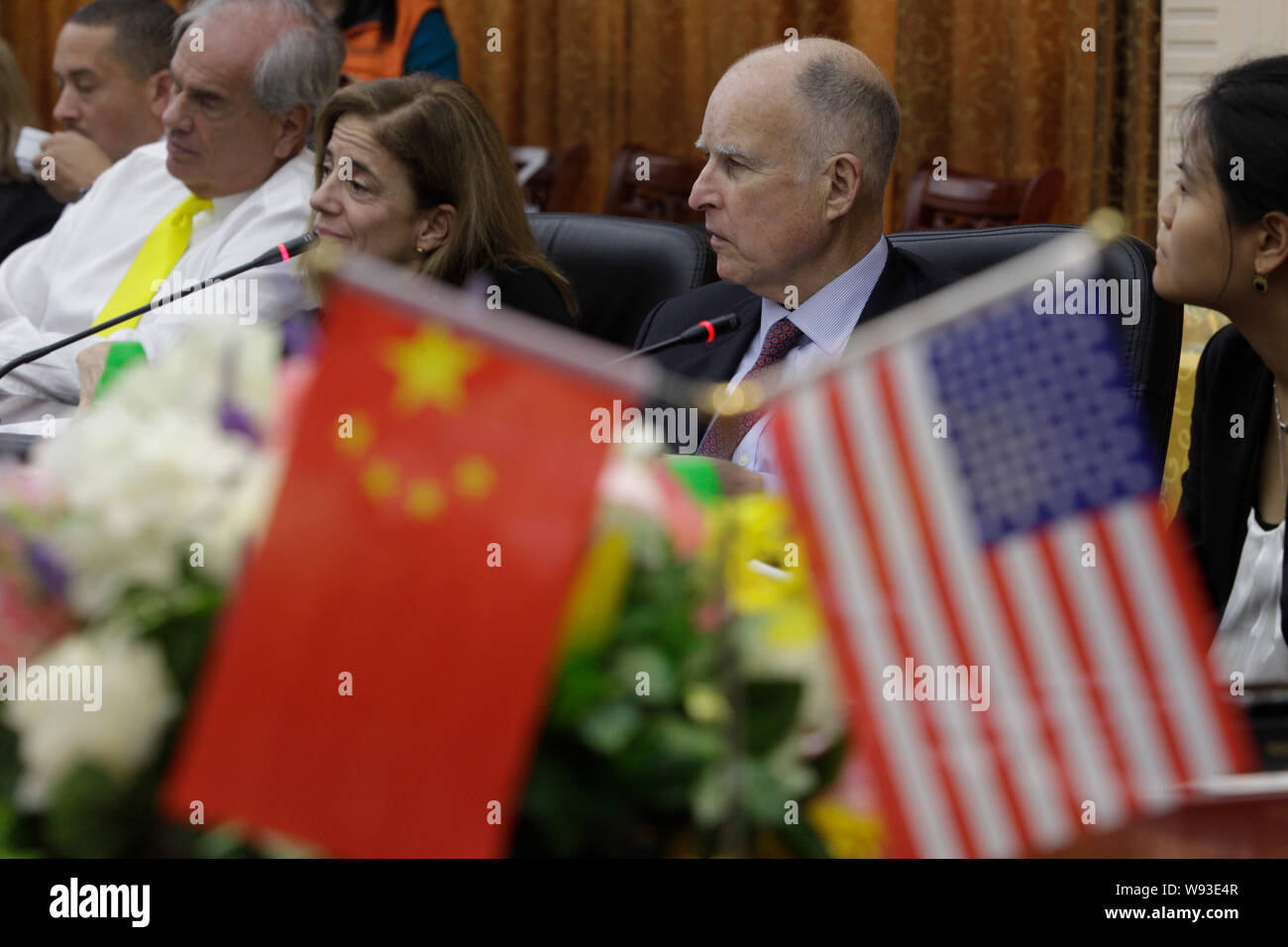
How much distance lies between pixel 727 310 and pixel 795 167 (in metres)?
0.22

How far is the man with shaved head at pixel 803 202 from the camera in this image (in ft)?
6.05

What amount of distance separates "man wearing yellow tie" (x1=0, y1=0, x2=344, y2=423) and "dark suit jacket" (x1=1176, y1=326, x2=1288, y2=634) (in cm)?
129

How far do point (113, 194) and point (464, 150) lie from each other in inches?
37.6

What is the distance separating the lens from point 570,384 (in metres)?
0.62

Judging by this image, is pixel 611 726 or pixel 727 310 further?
pixel 727 310

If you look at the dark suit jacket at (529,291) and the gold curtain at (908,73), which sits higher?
the gold curtain at (908,73)

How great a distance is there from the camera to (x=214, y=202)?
2.48 metres

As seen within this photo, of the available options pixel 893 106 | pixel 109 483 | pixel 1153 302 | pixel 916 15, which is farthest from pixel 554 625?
pixel 916 15

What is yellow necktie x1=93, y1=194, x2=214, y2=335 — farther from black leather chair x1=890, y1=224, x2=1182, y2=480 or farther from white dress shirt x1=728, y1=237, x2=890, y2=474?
black leather chair x1=890, y1=224, x2=1182, y2=480

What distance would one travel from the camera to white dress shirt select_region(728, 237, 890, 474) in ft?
5.97

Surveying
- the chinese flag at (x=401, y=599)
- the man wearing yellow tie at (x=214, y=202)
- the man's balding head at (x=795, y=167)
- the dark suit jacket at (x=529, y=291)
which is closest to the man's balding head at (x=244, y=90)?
the man wearing yellow tie at (x=214, y=202)

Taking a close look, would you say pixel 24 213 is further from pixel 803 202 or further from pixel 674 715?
pixel 674 715

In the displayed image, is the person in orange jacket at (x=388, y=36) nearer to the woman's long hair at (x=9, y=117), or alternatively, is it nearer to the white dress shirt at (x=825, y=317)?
the woman's long hair at (x=9, y=117)

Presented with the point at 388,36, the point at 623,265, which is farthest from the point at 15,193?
the point at 623,265
